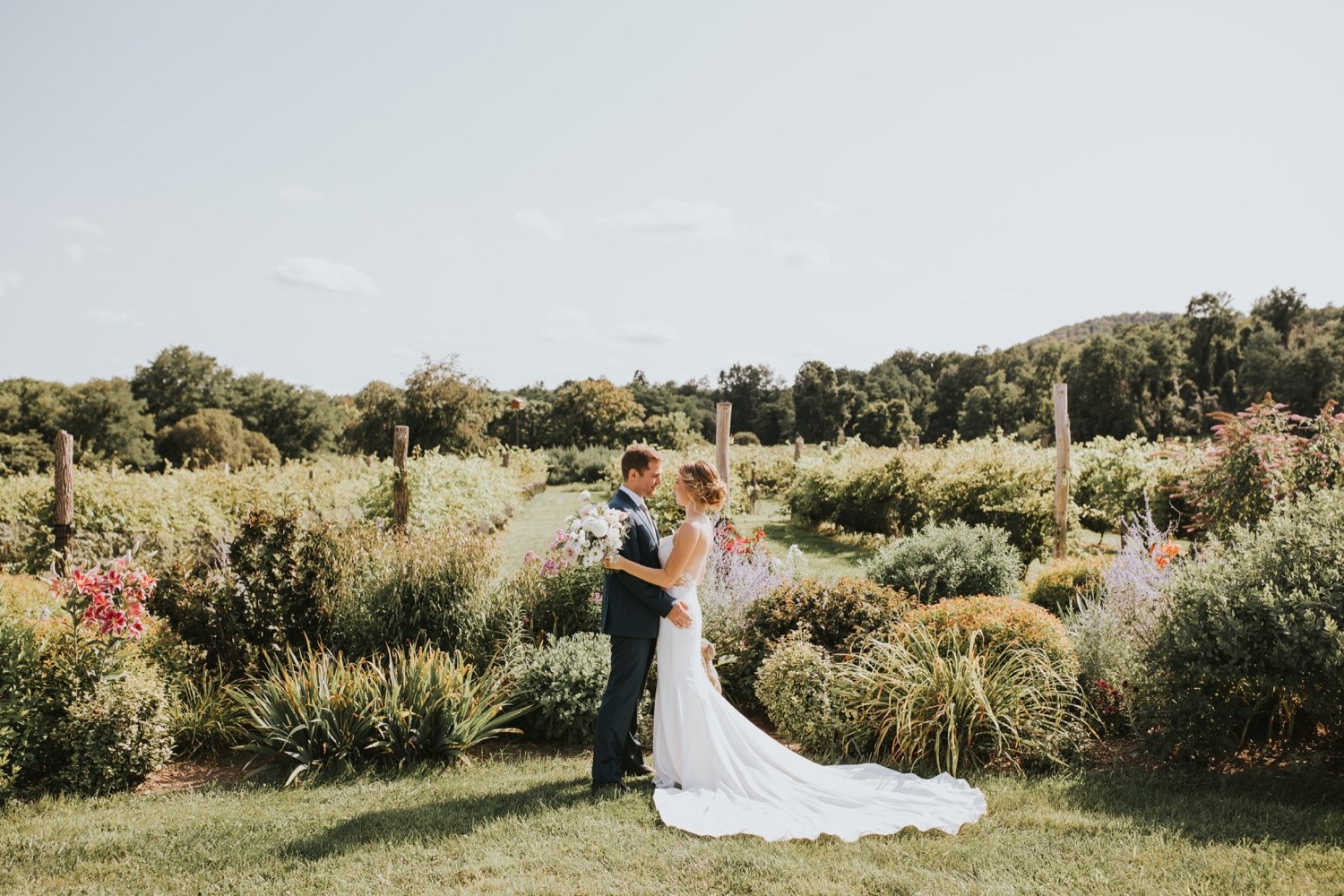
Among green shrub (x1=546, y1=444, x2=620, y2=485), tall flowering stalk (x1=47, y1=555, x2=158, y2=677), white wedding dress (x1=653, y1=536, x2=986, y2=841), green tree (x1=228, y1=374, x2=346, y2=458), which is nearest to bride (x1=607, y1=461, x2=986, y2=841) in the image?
white wedding dress (x1=653, y1=536, x2=986, y2=841)

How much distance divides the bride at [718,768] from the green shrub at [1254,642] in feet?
4.42

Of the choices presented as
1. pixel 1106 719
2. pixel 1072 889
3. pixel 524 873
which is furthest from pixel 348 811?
pixel 1106 719

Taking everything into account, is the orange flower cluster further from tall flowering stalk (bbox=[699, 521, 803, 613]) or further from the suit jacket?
the suit jacket

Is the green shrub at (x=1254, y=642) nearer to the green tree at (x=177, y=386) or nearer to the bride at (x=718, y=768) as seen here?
the bride at (x=718, y=768)

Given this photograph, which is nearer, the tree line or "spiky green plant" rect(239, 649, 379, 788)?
"spiky green plant" rect(239, 649, 379, 788)

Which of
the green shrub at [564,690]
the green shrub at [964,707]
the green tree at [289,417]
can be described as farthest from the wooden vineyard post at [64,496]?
the green tree at [289,417]

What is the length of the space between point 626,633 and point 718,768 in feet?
2.95

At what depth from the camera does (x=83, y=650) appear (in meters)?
5.07

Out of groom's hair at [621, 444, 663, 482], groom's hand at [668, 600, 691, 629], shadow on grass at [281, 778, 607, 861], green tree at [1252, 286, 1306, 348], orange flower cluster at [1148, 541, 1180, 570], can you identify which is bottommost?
shadow on grass at [281, 778, 607, 861]

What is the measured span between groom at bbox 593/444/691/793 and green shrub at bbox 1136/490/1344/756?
9.08ft

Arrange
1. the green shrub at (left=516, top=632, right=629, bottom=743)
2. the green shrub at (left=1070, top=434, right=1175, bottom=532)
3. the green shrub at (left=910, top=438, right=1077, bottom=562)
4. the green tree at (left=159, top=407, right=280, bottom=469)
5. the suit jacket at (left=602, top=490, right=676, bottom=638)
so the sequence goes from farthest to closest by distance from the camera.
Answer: the green tree at (left=159, top=407, right=280, bottom=469) < the green shrub at (left=1070, top=434, right=1175, bottom=532) < the green shrub at (left=910, top=438, right=1077, bottom=562) < the green shrub at (left=516, top=632, right=629, bottom=743) < the suit jacket at (left=602, top=490, right=676, bottom=638)

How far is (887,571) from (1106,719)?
132 inches

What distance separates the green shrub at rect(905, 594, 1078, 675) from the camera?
560 cm

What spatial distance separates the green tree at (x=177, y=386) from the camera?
48.8 metres
